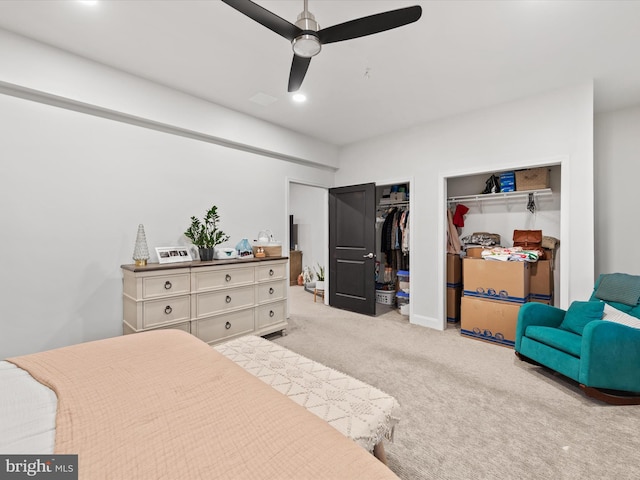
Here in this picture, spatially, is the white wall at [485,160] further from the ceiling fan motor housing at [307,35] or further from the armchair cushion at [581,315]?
the ceiling fan motor housing at [307,35]

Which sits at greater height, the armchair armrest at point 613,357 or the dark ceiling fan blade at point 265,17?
the dark ceiling fan blade at point 265,17

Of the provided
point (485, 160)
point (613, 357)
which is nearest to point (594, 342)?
point (613, 357)

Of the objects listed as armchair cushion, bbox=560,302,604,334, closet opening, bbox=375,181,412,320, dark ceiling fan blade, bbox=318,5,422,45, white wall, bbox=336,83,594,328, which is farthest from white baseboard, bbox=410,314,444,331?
dark ceiling fan blade, bbox=318,5,422,45

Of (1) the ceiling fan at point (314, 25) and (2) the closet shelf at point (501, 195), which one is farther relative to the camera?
(2) the closet shelf at point (501, 195)

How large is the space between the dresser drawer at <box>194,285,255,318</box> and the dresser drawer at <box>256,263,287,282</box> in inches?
6.9

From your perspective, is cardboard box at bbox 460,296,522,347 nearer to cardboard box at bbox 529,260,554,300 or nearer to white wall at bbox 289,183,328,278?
cardboard box at bbox 529,260,554,300

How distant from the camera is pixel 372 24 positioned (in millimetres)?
1679

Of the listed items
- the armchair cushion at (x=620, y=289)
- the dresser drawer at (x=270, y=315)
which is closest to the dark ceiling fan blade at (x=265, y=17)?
the dresser drawer at (x=270, y=315)

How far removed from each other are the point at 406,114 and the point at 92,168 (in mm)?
3517

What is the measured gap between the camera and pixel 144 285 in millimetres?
2545

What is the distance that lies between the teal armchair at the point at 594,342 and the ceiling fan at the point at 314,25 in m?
2.51

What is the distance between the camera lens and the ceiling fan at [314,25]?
1.58 meters

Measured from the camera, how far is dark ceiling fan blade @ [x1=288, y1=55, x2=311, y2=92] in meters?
2.00

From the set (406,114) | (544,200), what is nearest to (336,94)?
(406,114)
